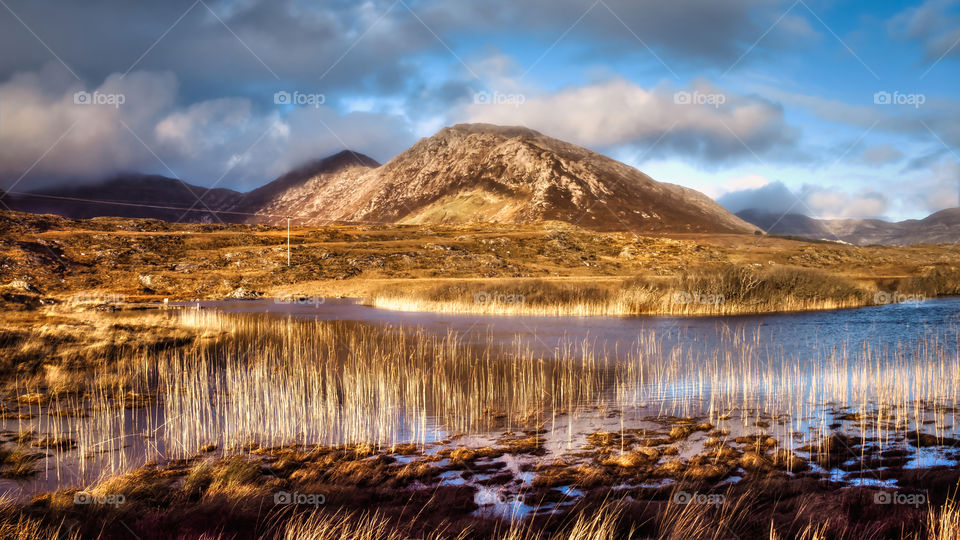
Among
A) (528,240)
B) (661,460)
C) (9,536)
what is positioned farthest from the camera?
(528,240)

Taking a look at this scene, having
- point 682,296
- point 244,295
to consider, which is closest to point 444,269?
point 244,295

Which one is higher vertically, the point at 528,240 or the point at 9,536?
the point at 528,240

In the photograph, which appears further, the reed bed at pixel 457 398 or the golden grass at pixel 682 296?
the golden grass at pixel 682 296

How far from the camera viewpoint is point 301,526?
6.18 m

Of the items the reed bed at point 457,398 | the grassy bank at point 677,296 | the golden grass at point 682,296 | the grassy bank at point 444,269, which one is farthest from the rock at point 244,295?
the reed bed at point 457,398

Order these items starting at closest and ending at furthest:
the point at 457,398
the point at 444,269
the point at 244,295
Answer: the point at 457,398 → the point at 244,295 → the point at 444,269

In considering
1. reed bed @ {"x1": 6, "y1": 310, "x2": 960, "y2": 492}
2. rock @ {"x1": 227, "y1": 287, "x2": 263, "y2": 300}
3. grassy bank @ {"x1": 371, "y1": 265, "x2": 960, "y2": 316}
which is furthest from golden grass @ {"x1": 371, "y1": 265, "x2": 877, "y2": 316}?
rock @ {"x1": 227, "y1": 287, "x2": 263, "y2": 300}

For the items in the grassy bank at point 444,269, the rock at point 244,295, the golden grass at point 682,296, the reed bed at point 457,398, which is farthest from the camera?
the rock at point 244,295

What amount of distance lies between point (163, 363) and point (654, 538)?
53.9 feet

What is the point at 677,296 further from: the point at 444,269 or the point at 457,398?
the point at 444,269

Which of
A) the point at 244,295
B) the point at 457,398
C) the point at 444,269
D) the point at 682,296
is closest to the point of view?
the point at 457,398

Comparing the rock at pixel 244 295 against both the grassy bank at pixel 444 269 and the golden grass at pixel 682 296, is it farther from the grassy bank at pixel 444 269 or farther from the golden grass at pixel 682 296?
the golden grass at pixel 682 296

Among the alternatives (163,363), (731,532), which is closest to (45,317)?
(163,363)

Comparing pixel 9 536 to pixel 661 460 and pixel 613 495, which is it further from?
pixel 661 460
